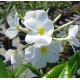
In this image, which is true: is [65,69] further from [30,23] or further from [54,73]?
[30,23]

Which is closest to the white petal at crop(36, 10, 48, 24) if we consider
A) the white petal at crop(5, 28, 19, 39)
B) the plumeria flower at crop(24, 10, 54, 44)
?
the plumeria flower at crop(24, 10, 54, 44)

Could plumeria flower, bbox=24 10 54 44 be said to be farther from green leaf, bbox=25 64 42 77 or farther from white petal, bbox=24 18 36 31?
green leaf, bbox=25 64 42 77

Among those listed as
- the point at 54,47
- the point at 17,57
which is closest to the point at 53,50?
the point at 54,47

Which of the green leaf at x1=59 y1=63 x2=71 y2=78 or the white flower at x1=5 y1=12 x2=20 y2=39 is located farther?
the white flower at x1=5 y1=12 x2=20 y2=39

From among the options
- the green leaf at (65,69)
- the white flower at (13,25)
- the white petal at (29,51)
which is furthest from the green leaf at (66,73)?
the white flower at (13,25)

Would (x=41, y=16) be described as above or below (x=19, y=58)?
above
